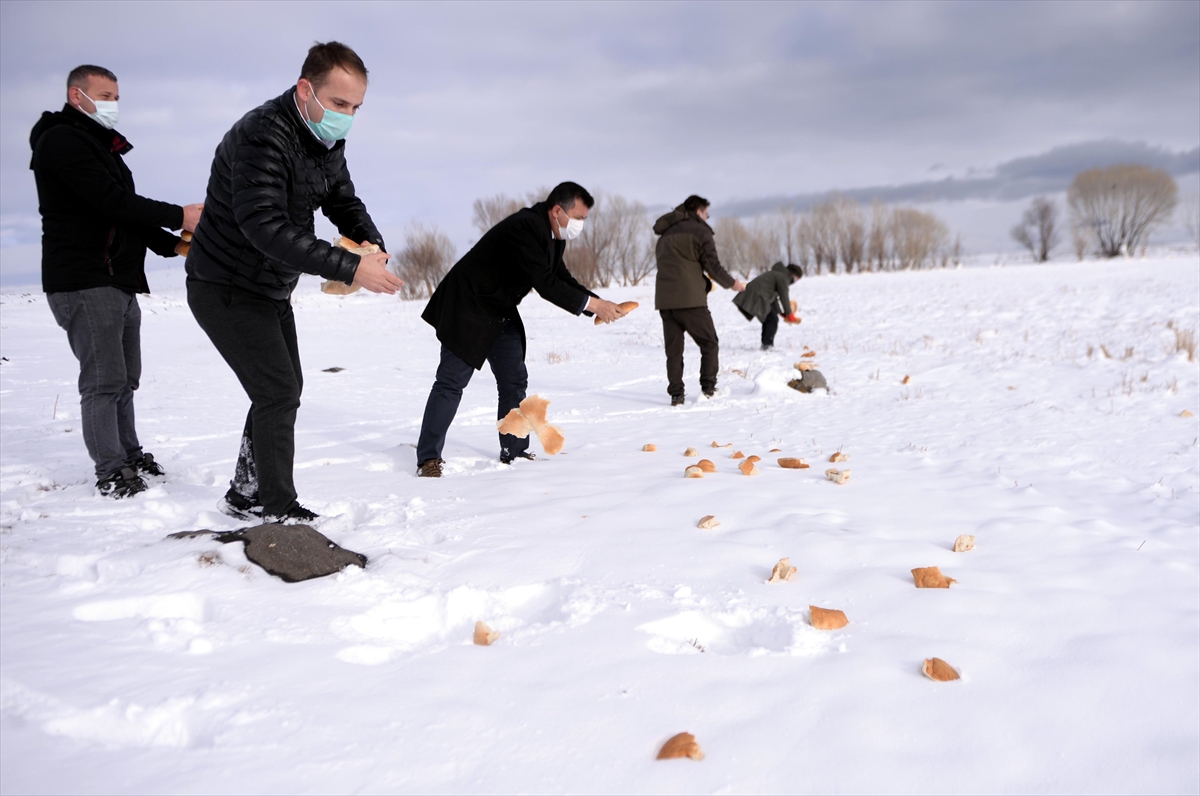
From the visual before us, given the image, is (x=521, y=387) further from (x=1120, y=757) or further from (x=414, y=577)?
(x=1120, y=757)

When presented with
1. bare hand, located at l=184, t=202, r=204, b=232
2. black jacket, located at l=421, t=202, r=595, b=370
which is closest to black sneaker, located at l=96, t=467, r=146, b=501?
bare hand, located at l=184, t=202, r=204, b=232

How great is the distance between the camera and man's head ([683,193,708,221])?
22.8 ft

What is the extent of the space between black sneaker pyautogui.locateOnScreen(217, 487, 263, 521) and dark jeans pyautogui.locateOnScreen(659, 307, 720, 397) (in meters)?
4.29

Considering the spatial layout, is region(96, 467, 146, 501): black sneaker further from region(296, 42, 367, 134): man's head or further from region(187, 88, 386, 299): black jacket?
region(296, 42, 367, 134): man's head

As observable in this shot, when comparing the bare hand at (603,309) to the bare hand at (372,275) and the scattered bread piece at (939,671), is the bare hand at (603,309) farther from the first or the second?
the scattered bread piece at (939,671)

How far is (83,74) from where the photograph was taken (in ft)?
11.4

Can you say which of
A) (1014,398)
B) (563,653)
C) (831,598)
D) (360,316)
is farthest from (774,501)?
(360,316)

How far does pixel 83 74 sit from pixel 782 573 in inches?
156

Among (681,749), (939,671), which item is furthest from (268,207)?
(939,671)

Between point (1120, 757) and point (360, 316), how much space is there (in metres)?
25.0

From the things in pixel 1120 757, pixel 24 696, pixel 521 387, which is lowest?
pixel 1120 757

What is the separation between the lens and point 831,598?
2365mm

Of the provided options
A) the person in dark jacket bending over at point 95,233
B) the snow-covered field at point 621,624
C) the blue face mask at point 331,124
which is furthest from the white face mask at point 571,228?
the person in dark jacket bending over at point 95,233

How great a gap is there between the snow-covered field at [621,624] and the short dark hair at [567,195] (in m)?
1.61
